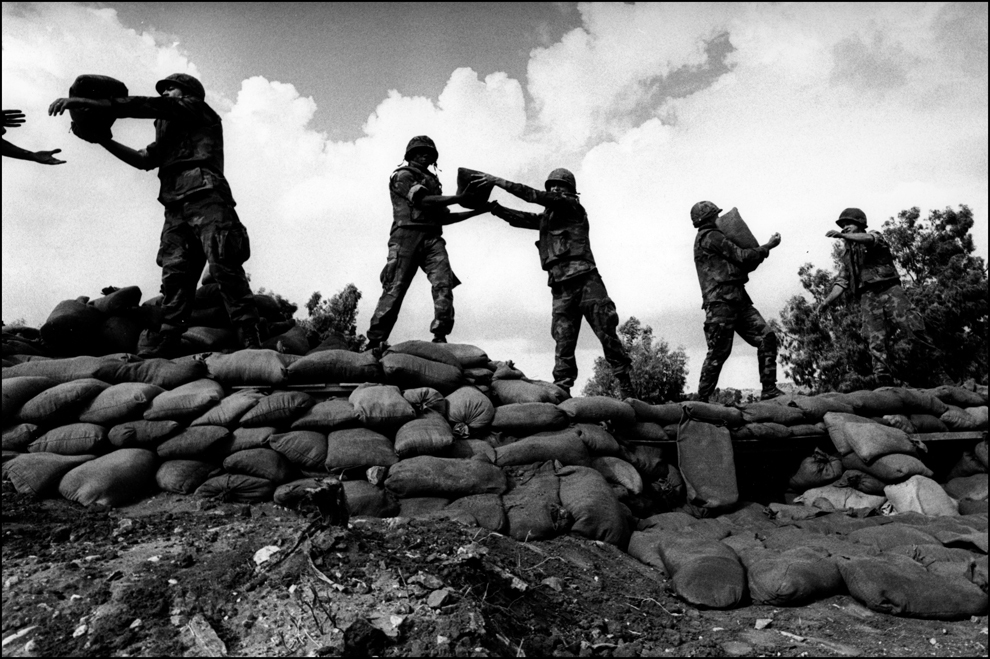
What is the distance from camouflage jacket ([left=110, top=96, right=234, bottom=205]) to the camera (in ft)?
18.4

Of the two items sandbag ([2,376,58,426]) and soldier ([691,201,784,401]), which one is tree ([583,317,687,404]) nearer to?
soldier ([691,201,784,401])

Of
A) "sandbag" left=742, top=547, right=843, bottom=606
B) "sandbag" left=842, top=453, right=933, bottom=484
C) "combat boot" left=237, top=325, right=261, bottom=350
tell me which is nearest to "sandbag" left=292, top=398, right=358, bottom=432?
"combat boot" left=237, top=325, right=261, bottom=350

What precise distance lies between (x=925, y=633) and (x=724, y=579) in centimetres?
89

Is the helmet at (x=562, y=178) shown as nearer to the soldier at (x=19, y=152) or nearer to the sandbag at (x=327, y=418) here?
the sandbag at (x=327, y=418)

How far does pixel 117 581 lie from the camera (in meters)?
2.93

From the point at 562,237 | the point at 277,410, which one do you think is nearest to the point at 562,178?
the point at 562,237

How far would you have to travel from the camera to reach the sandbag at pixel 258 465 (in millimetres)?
4176

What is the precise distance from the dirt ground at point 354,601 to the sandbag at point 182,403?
77cm

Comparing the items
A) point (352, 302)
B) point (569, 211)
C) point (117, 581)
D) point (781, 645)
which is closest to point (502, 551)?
point (781, 645)

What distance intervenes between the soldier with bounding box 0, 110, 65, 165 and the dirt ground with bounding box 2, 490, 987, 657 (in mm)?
2842

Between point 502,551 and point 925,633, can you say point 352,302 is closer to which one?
point 502,551

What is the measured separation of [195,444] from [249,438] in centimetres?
32

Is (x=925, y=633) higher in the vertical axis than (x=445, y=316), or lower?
lower

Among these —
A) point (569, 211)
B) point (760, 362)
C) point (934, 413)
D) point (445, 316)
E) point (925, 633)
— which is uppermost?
point (569, 211)
